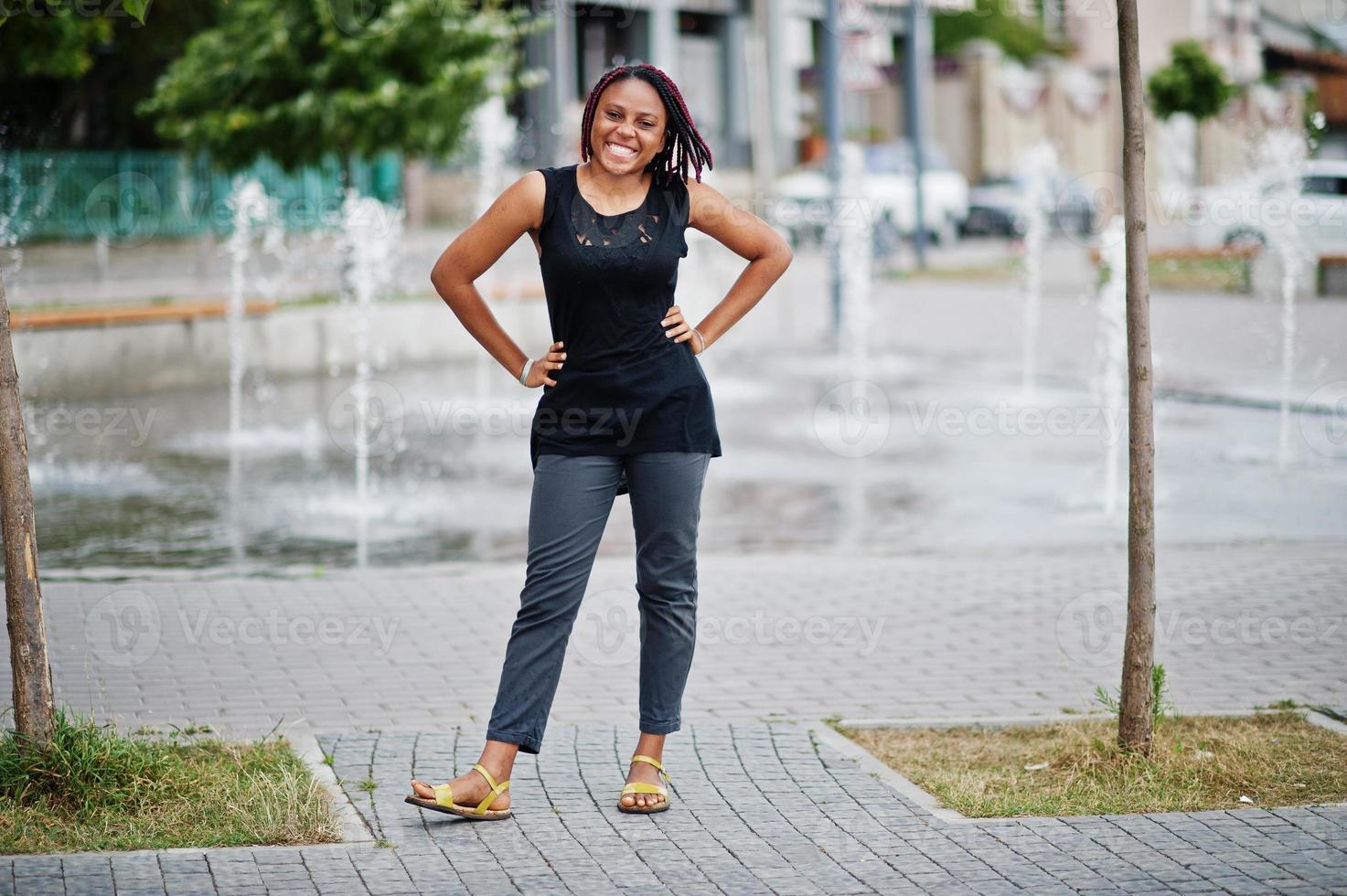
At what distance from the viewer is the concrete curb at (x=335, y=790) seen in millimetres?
4285

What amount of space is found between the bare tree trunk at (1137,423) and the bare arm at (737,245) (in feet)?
3.21

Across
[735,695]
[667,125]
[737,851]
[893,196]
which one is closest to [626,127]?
[667,125]

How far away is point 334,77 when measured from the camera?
57.7 feet

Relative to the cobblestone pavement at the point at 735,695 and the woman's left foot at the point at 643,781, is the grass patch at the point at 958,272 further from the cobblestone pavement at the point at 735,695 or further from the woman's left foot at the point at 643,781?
the woman's left foot at the point at 643,781

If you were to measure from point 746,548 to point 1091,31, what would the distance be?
56042 mm

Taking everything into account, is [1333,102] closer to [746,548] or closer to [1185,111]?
[1185,111]

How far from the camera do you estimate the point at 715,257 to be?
28.0 metres

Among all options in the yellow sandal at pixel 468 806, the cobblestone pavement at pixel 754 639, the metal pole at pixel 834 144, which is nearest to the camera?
the yellow sandal at pixel 468 806

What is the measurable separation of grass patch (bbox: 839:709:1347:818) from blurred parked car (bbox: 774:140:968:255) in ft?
88.5

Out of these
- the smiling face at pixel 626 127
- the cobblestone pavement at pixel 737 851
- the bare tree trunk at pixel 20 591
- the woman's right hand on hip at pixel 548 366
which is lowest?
the cobblestone pavement at pixel 737 851

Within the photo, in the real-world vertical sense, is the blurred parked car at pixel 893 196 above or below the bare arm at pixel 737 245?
above

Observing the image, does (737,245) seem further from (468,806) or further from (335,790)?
(335,790)

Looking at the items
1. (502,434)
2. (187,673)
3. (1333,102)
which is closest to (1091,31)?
(1333,102)

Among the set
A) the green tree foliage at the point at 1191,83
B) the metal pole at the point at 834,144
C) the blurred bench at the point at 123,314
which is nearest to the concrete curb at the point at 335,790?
the blurred bench at the point at 123,314
